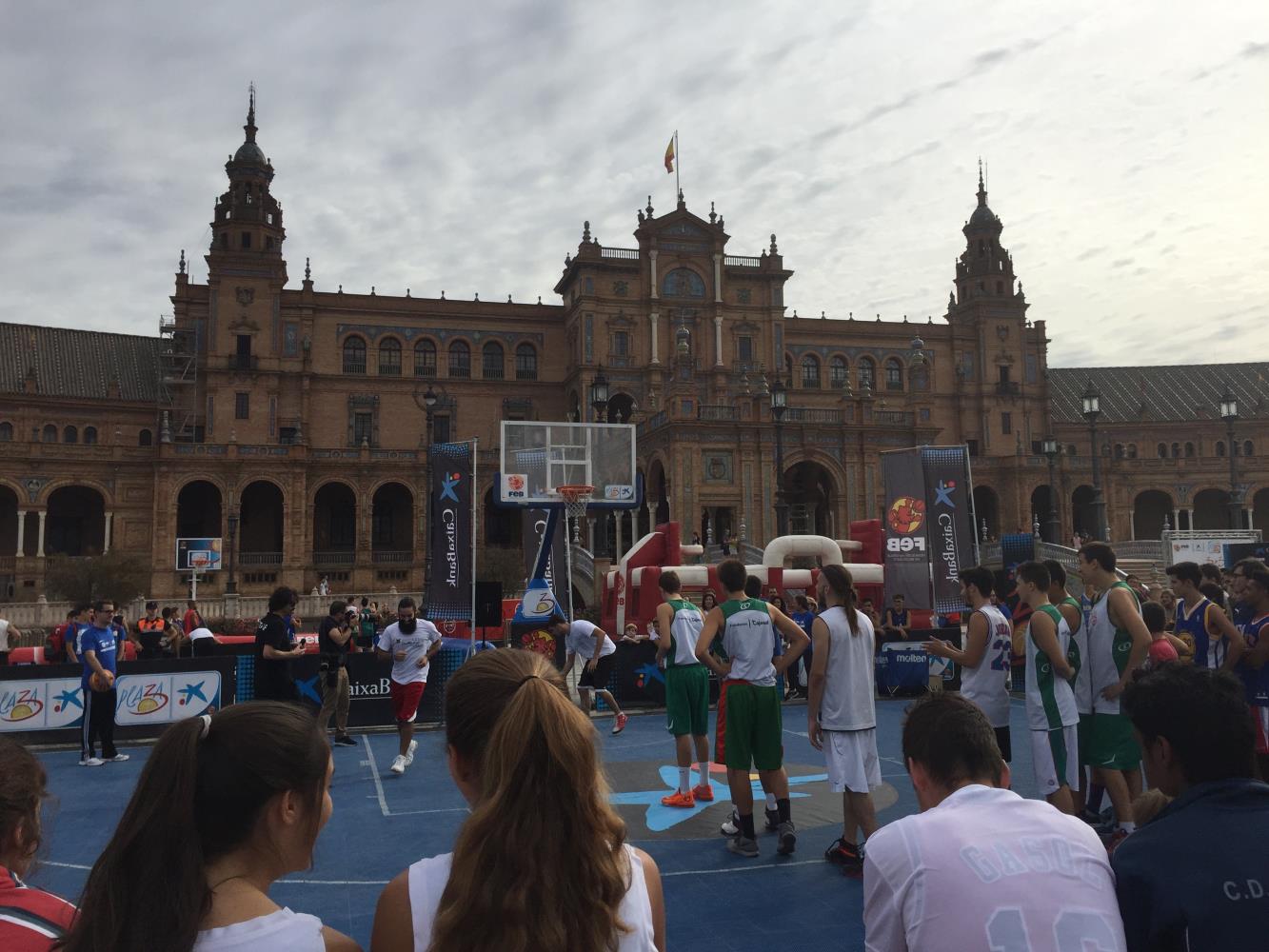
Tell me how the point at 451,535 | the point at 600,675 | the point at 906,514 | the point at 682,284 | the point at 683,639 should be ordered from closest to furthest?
the point at 683,639, the point at 600,675, the point at 451,535, the point at 906,514, the point at 682,284

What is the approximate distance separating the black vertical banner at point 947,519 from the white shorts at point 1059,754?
13.0 metres

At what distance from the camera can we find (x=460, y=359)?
169 ft

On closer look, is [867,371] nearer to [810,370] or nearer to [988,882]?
[810,370]

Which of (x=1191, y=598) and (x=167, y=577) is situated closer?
(x=1191, y=598)

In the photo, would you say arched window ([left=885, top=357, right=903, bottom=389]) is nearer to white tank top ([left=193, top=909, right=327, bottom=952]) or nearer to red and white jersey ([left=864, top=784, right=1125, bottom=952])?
red and white jersey ([left=864, top=784, right=1125, bottom=952])

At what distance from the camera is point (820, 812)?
336 inches

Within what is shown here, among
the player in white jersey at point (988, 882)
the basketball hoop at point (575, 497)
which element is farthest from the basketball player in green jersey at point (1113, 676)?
the basketball hoop at point (575, 497)

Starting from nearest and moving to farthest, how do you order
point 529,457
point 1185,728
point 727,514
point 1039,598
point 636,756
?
1. point 1185,728
2. point 1039,598
3. point 636,756
4. point 529,457
5. point 727,514

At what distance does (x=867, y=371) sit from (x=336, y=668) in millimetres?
47724

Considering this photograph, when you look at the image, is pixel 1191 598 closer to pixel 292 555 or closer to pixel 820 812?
pixel 820 812

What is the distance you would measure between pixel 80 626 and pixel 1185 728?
513 inches

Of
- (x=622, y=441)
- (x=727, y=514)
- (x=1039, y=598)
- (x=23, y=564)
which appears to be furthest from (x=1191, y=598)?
(x=23, y=564)

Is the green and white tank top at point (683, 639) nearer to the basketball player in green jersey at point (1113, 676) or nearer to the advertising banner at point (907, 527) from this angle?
the basketball player in green jersey at point (1113, 676)

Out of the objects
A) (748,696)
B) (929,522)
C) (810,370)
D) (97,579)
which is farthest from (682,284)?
(748,696)
